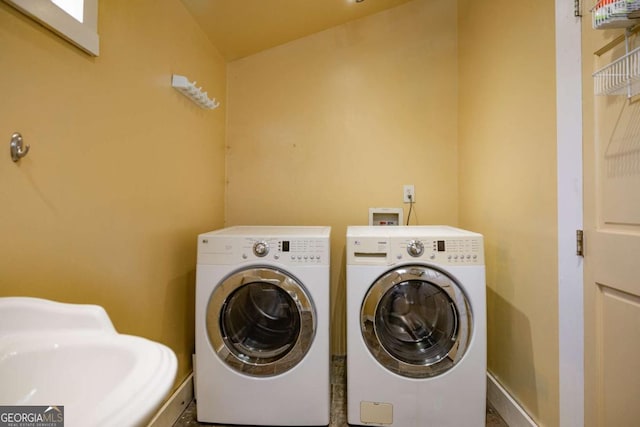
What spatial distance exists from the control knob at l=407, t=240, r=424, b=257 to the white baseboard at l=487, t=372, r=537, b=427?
0.86 m

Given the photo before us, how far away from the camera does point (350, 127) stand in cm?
209

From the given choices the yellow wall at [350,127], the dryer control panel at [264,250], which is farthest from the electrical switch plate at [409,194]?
the dryer control panel at [264,250]

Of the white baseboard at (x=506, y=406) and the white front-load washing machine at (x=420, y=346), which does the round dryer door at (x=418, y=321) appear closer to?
the white front-load washing machine at (x=420, y=346)

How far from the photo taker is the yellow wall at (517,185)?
1.16 metres

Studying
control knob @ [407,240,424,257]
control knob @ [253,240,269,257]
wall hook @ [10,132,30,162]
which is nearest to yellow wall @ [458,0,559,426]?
control knob @ [407,240,424,257]

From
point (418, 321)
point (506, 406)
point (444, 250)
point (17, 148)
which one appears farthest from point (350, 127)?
point (506, 406)

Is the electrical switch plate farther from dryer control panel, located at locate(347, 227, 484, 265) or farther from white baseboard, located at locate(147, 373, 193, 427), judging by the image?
white baseboard, located at locate(147, 373, 193, 427)

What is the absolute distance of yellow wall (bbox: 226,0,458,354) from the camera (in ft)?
6.75

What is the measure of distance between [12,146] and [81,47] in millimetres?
407

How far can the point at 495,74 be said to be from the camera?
1556mm

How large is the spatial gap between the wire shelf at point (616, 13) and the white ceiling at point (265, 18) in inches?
55.9

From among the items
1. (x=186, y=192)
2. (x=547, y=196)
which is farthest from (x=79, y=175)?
(x=547, y=196)

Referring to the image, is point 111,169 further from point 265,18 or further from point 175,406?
point 265,18

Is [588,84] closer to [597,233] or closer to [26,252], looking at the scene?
[597,233]
